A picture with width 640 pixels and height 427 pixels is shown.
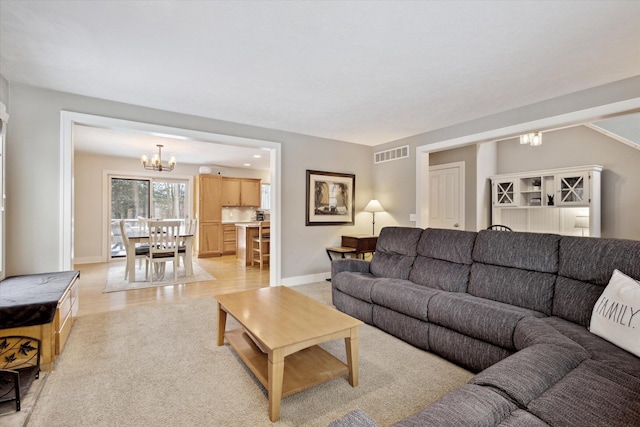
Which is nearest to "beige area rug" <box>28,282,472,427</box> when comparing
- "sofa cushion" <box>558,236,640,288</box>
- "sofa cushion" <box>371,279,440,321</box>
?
"sofa cushion" <box>371,279,440,321</box>

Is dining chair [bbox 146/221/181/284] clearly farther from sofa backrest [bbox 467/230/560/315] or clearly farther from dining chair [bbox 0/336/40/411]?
sofa backrest [bbox 467/230/560/315]

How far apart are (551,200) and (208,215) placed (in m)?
7.24

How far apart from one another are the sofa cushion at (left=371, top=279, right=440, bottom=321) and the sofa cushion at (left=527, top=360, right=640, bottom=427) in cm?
121

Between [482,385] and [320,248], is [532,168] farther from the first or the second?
[482,385]

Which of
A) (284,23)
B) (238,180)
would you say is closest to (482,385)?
(284,23)

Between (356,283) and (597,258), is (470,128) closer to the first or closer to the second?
(597,258)

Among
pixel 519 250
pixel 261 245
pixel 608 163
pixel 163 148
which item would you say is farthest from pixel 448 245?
pixel 163 148

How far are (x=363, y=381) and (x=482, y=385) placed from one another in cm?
98

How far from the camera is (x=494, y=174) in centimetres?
589

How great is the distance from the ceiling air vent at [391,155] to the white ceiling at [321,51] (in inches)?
56.4

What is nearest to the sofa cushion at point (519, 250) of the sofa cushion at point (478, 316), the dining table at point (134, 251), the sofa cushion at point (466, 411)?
the sofa cushion at point (478, 316)

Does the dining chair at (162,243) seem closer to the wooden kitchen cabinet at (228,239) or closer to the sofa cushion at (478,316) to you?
the wooden kitchen cabinet at (228,239)

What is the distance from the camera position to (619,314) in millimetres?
1655

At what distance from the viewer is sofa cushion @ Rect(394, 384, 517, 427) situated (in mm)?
1032
